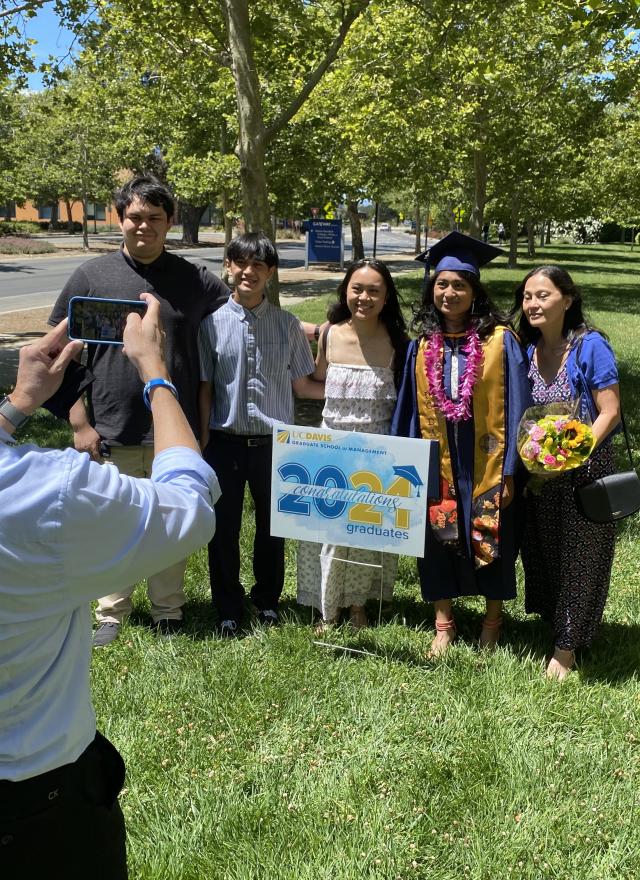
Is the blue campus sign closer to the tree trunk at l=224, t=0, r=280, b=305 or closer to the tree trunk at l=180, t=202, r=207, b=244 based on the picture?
the tree trunk at l=224, t=0, r=280, b=305

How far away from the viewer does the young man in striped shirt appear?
401 cm

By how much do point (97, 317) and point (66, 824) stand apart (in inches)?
53.9

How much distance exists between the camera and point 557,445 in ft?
11.2

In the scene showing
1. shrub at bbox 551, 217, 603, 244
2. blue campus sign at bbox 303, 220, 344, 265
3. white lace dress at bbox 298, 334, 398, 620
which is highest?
shrub at bbox 551, 217, 603, 244

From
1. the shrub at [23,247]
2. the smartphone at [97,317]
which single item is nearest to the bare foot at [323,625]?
the smartphone at [97,317]

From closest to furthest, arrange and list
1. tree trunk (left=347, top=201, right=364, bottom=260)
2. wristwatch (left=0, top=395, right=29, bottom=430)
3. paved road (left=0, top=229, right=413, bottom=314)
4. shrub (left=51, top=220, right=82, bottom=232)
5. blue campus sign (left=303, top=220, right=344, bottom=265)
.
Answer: wristwatch (left=0, top=395, right=29, bottom=430) < paved road (left=0, top=229, right=413, bottom=314) < blue campus sign (left=303, top=220, right=344, bottom=265) < tree trunk (left=347, top=201, right=364, bottom=260) < shrub (left=51, top=220, right=82, bottom=232)

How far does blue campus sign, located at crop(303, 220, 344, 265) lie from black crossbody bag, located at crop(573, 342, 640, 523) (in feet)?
76.3

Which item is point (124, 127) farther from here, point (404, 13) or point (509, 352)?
point (509, 352)

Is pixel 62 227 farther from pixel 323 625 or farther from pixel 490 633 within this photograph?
pixel 490 633

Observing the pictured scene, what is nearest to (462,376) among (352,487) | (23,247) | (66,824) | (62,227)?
(352,487)

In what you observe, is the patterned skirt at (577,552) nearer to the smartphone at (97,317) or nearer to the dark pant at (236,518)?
the dark pant at (236,518)


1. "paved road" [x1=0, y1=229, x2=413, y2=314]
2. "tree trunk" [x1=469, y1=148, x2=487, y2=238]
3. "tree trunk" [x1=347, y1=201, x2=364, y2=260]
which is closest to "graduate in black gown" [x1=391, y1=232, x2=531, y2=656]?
"paved road" [x1=0, y1=229, x2=413, y2=314]

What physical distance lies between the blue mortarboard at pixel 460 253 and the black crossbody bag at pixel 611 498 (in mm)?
1002

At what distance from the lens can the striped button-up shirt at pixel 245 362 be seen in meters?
4.03
